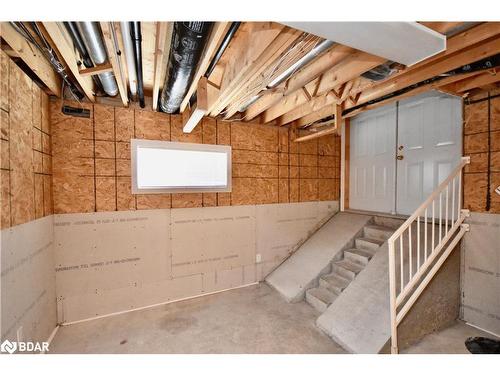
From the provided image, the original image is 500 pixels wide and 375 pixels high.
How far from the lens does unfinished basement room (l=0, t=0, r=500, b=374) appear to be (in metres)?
1.54

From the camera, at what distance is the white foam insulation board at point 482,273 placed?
224 cm

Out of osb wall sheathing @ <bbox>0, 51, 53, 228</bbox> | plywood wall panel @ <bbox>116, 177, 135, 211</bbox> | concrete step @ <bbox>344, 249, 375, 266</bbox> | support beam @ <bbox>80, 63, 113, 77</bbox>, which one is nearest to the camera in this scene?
osb wall sheathing @ <bbox>0, 51, 53, 228</bbox>

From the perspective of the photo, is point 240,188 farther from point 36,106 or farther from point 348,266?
point 36,106

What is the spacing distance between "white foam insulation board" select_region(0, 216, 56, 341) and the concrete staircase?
2.79 metres

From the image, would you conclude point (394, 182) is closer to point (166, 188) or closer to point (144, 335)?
point (166, 188)

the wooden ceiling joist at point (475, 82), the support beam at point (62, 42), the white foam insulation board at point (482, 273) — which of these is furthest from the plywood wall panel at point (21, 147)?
the white foam insulation board at point (482, 273)

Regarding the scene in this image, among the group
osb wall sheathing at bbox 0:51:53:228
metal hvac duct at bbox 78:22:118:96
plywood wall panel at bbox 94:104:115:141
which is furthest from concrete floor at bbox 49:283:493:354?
metal hvac duct at bbox 78:22:118:96

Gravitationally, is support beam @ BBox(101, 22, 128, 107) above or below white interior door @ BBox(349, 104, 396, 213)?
above

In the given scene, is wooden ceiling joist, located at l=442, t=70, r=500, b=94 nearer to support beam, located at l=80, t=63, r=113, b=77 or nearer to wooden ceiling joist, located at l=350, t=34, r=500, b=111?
wooden ceiling joist, located at l=350, t=34, r=500, b=111

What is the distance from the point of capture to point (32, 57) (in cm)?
170

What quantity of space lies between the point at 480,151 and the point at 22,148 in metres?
4.31

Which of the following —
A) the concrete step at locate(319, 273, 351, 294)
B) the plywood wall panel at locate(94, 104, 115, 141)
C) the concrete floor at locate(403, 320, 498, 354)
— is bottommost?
the concrete floor at locate(403, 320, 498, 354)

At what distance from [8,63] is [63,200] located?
1.34 metres

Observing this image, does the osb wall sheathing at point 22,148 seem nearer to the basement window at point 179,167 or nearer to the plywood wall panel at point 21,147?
the plywood wall panel at point 21,147
